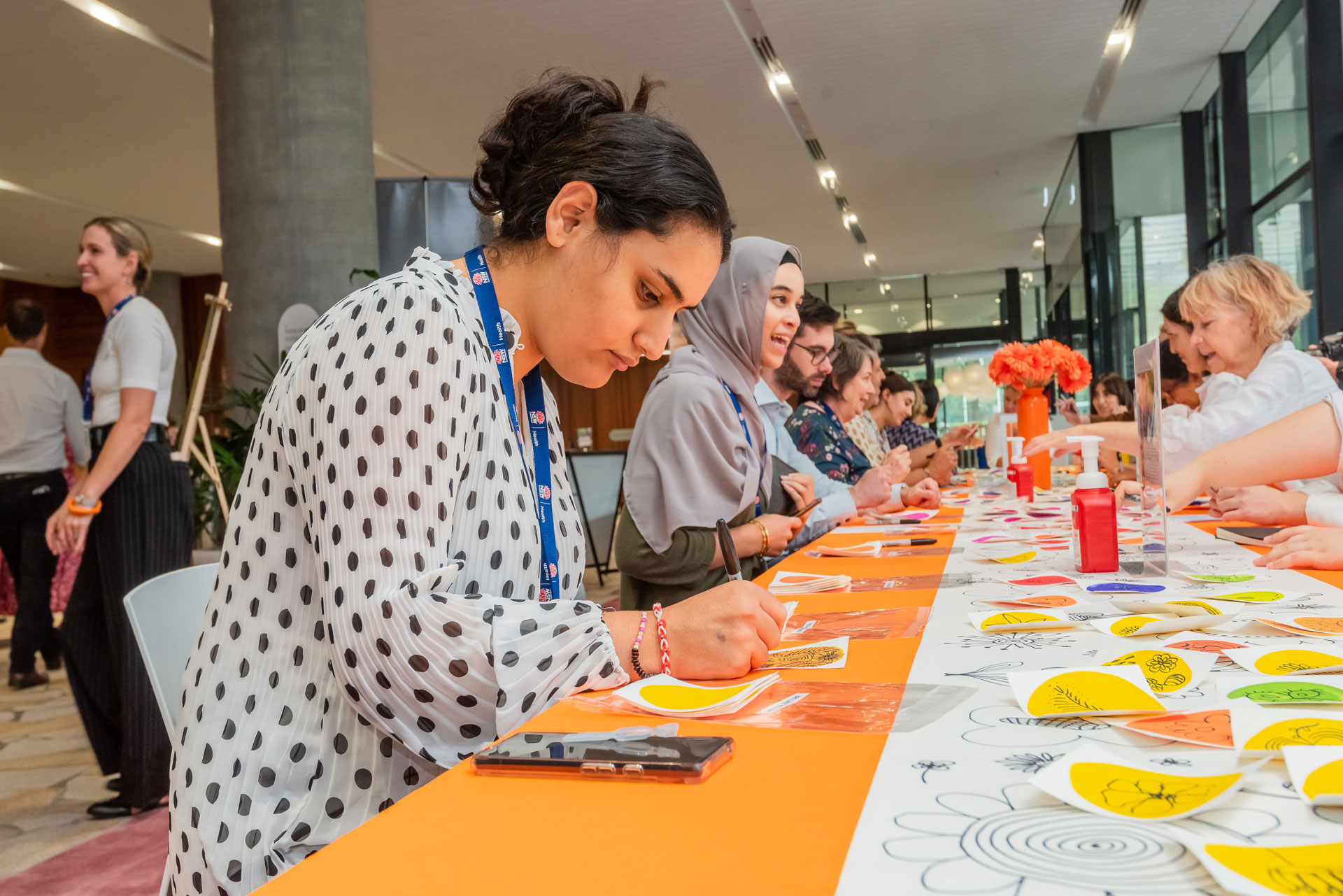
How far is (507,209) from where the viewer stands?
1.17 m

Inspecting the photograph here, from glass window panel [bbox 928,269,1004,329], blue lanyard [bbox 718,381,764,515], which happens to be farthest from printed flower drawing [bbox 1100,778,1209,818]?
glass window panel [bbox 928,269,1004,329]

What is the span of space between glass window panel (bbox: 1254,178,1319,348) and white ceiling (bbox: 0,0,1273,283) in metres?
1.40

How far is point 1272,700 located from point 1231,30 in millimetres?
7262

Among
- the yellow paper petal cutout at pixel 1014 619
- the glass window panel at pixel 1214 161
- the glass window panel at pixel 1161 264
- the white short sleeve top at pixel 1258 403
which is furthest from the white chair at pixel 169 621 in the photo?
the glass window panel at pixel 1161 264

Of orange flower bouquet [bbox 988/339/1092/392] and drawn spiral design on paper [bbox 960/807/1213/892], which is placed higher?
orange flower bouquet [bbox 988/339/1092/392]

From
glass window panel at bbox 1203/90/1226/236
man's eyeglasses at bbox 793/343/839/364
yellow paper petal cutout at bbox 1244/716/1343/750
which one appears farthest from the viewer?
glass window panel at bbox 1203/90/1226/236

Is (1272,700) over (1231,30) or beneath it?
beneath

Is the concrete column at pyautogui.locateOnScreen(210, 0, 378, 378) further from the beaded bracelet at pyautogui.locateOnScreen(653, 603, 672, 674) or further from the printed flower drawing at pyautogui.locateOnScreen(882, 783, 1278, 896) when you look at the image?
the printed flower drawing at pyautogui.locateOnScreen(882, 783, 1278, 896)

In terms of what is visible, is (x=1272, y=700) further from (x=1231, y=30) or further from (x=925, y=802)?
(x=1231, y=30)

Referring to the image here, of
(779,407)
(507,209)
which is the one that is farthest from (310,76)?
(507,209)

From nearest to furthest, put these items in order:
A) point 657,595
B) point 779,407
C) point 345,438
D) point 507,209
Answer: point 345,438 < point 507,209 < point 657,595 < point 779,407

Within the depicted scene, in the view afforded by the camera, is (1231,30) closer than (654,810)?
No

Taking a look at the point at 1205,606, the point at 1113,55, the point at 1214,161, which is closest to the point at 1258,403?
the point at 1205,606

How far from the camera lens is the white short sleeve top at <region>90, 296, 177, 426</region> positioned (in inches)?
109
